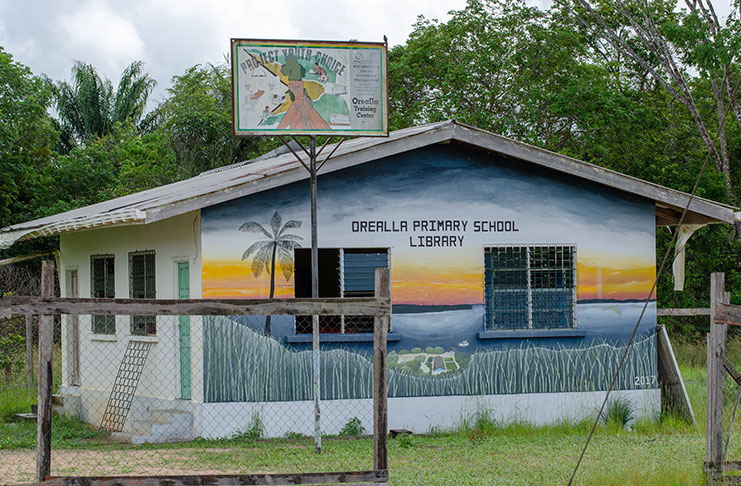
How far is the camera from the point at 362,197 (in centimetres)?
1353

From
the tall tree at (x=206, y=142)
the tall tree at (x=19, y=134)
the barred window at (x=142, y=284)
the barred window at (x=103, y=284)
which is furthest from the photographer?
the tall tree at (x=206, y=142)

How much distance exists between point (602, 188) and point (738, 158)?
12808mm

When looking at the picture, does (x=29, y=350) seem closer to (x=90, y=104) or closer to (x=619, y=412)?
(x=619, y=412)

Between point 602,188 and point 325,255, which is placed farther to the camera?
point 325,255

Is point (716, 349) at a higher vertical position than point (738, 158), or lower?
lower

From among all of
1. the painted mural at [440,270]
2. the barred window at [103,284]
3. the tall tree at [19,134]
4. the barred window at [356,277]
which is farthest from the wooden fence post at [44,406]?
the tall tree at [19,134]

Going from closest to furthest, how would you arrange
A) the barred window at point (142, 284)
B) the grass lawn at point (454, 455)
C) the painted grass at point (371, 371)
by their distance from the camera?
the grass lawn at point (454, 455), the painted grass at point (371, 371), the barred window at point (142, 284)

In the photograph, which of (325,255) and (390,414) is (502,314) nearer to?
(390,414)

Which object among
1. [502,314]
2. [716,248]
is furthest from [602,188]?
[716,248]

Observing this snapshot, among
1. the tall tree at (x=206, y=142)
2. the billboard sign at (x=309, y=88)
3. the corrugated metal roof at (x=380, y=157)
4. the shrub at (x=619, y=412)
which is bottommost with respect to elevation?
the shrub at (x=619, y=412)

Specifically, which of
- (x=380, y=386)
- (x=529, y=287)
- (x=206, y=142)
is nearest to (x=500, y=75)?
(x=206, y=142)

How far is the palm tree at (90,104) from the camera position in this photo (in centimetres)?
4234

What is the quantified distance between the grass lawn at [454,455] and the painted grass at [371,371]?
2.11 feet

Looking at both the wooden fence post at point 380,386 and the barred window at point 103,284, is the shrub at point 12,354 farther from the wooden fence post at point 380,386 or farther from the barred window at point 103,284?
the wooden fence post at point 380,386
